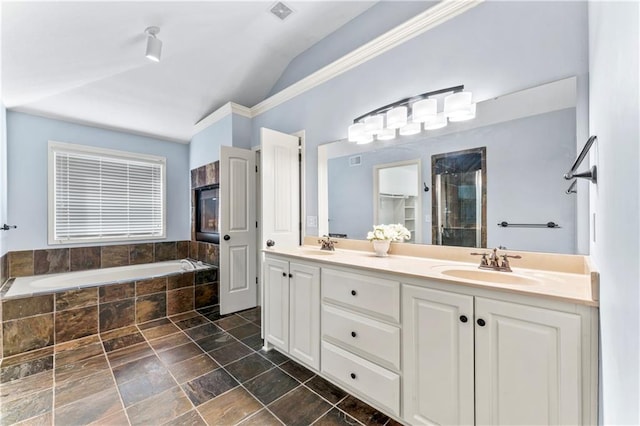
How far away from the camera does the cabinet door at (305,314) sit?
192 centimetres

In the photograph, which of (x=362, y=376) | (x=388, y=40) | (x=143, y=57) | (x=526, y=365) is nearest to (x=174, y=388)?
(x=362, y=376)

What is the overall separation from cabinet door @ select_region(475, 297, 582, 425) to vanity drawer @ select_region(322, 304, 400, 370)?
42 centimetres

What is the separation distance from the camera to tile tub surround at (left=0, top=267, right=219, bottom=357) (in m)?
2.32

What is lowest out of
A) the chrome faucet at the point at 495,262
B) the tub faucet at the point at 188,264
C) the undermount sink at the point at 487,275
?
the tub faucet at the point at 188,264

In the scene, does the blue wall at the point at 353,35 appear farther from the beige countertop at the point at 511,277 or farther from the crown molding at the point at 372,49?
the beige countertop at the point at 511,277

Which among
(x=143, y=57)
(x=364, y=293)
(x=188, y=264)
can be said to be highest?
(x=143, y=57)

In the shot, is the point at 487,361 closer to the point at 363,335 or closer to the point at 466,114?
the point at 363,335

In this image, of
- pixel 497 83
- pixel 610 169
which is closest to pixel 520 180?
pixel 497 83

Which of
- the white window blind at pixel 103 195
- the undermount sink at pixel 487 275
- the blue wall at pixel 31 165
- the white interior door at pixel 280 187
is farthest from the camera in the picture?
the white window blind at pixel 103 195

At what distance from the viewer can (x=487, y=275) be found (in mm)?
1512

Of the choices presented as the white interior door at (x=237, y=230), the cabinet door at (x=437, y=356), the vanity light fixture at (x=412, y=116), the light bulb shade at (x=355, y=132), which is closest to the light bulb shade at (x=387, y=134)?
the vanity light fixture at (x=412, y=116)

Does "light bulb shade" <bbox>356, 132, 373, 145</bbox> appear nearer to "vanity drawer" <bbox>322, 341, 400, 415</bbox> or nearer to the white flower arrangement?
the white flower arrangement

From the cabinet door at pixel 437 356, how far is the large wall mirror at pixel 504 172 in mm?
661

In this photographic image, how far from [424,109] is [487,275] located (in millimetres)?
1155
